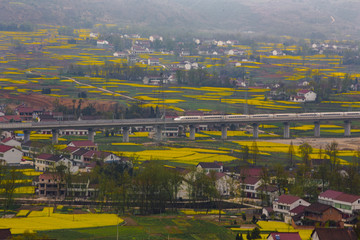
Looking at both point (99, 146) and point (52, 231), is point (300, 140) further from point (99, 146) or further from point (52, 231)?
point (52, 231)

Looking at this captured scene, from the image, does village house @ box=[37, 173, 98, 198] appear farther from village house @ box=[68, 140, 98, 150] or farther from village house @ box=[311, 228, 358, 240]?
village house @ box=[311, 228, 358, 240]

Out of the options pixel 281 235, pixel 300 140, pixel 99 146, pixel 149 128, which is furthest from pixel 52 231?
pixel 149 128

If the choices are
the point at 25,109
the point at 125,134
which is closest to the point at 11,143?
the point at 125,134

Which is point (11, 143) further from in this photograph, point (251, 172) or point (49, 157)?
point (251, 172)

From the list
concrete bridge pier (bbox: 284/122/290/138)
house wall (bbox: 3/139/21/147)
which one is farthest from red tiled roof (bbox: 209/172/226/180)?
concrete bridge pier (bbox: 284/122/290/138)

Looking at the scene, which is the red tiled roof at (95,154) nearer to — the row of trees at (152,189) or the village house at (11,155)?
the village house at (11,155)
